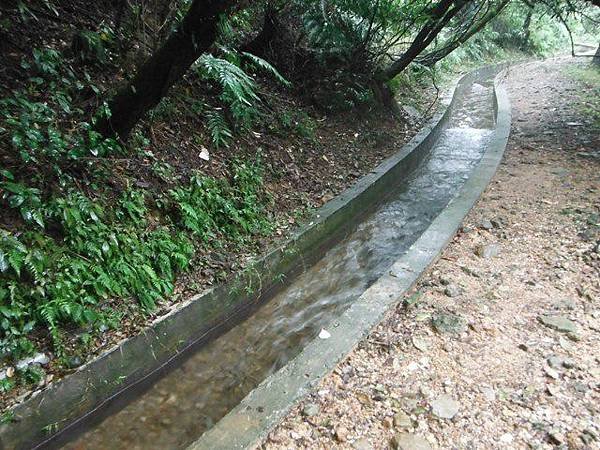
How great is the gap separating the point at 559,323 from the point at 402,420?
156 centimetres

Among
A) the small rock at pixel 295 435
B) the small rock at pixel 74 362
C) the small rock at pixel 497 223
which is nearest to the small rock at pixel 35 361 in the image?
the small rock at pixel 74 362

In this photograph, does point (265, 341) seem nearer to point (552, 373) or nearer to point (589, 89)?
point (552, 373)

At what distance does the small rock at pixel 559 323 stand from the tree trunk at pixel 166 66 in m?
3.35

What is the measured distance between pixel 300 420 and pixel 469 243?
272 centimetres

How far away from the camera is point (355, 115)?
791cm

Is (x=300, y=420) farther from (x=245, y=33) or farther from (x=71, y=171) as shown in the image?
(x=245, y=33)

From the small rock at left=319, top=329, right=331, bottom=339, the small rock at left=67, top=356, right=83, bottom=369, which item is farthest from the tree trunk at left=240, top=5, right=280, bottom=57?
the small rock at left=67, top=356, right=83, bottom=369

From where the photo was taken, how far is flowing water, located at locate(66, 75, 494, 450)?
10.2 ft

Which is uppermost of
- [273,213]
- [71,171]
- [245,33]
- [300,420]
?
[245,33]

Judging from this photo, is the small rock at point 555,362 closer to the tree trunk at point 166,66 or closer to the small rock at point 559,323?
the small rock at point 559,323

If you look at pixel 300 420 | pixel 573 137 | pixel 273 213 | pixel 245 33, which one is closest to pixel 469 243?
pixel 273 213

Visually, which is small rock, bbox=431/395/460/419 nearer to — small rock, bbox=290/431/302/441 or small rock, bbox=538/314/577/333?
small rock, bbox=290/431/302/441

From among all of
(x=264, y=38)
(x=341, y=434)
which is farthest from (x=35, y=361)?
(x=264, y=38)

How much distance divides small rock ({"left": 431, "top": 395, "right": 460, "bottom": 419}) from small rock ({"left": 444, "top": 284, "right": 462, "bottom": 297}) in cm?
112
